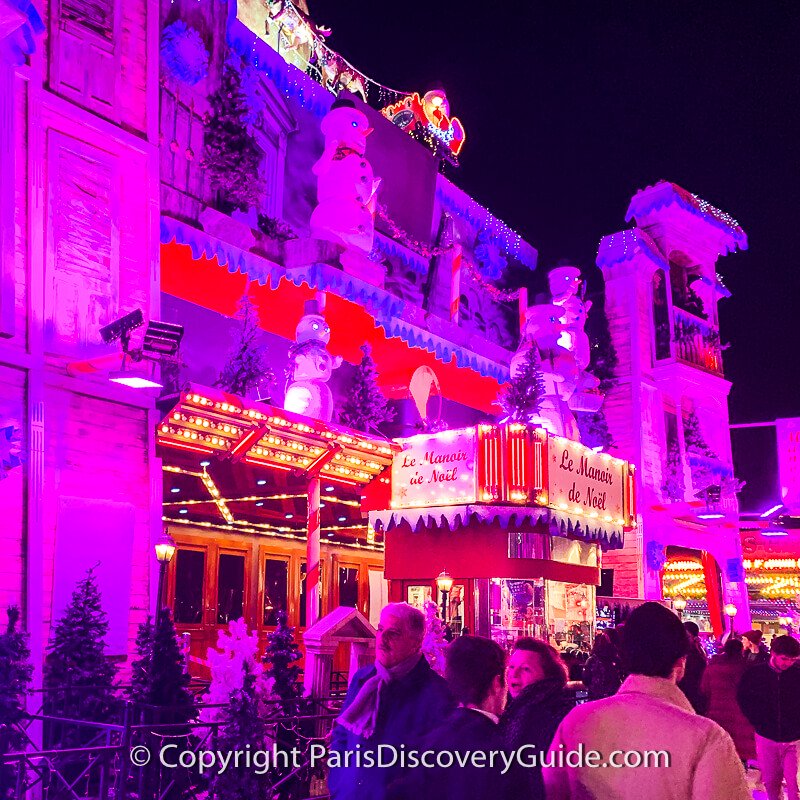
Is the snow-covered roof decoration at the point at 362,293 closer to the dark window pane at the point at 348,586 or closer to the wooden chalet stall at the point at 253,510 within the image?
the wooden chalet stall at the point at 253,510

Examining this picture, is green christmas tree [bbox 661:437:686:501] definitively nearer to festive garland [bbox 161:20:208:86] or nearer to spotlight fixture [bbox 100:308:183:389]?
festive garland [bbox 161:20:208:86]

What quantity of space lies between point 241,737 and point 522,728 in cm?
415

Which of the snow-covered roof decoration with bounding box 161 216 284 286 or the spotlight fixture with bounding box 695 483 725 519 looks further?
the spotlight fixture with bounding box 695 483 725 519

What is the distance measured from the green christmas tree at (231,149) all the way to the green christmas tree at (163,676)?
8.16m

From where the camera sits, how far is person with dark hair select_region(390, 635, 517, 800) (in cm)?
363

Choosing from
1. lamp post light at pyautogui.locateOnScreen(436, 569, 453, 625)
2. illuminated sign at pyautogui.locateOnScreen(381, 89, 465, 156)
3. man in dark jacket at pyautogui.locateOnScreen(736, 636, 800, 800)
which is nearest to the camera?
man in dark jacket at pyautogui.locateOnScreen(736, 636, 800, 800)

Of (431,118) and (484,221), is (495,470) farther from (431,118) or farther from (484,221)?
(431,118)

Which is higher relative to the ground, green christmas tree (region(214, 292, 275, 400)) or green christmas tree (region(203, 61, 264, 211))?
green christmas tree (region(203, 61, 264, 211))

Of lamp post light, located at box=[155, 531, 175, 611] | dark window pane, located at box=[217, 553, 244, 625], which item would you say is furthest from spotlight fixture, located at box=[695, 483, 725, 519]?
lamp post light, located at box=[155, 531, 175, 611]

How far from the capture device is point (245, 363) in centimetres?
1490

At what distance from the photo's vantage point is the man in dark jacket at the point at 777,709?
332 inches

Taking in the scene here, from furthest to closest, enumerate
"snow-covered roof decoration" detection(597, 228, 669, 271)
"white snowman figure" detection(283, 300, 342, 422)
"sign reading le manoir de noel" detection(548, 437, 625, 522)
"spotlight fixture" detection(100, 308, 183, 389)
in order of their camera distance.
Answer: "snow-covered roof decoration" detection(597, 228, 669, 271) < "sign reading le manoir de noel" detection(548, 437, 625, 522) < "white snowman figure" detection(283, 300, 342, 422) < "spotlight fixture" detection(100, 308, 183, 389)

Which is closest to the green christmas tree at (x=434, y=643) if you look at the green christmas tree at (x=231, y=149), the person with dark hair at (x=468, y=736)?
the person with dark hair at (x=468, y=736)

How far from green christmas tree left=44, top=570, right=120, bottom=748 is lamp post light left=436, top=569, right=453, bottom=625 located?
22.9 ft
